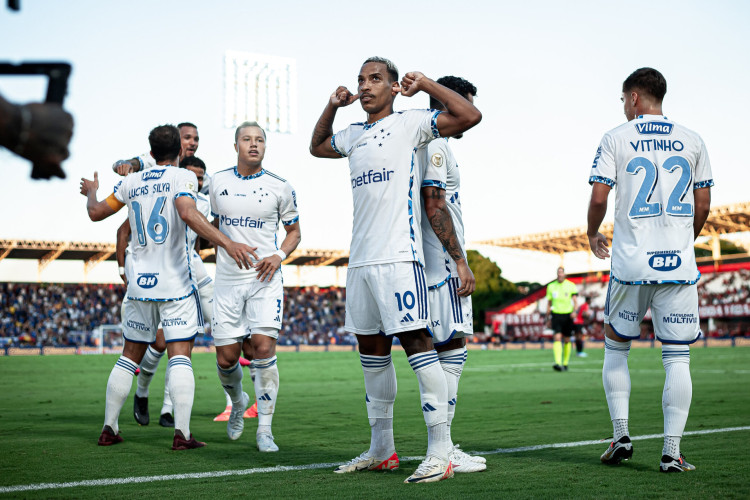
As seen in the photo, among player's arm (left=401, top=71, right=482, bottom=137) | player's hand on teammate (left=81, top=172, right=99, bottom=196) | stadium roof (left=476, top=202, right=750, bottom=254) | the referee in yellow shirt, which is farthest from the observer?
stadium roof (left=476, top=202, right=750, bottom=254)

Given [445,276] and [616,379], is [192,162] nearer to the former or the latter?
[445,276]

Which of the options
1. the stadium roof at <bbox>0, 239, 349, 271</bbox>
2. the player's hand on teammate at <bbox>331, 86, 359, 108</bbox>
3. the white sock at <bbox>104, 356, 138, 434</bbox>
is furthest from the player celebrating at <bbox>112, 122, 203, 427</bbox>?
the stadium roof at <bbox>0, 239, 349, 271</bbox>

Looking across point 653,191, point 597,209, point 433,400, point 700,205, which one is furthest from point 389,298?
point 700,205

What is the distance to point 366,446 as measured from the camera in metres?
5.93

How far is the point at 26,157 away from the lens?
6.11 ft

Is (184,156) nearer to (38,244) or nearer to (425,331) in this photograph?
(425,331)

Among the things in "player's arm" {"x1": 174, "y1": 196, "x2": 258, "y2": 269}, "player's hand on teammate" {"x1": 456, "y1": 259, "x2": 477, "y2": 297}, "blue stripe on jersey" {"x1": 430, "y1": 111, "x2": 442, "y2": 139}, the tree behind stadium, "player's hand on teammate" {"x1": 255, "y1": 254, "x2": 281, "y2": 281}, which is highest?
the tree behind stadium

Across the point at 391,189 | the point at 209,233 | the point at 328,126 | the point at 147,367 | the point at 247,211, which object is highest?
the point at 328,126

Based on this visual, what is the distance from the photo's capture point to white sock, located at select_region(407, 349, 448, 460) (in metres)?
4.46

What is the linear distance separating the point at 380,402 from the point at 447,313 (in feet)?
2.25

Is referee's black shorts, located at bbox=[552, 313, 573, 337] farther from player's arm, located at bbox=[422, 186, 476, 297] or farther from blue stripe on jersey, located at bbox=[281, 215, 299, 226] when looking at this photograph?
player's arm, located at bbox=[422, 186, 476, 297]

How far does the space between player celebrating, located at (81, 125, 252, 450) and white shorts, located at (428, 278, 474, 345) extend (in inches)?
79.2

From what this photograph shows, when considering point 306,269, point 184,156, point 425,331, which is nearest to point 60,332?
point 306,269

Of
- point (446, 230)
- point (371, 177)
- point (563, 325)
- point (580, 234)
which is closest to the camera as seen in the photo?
point (371, 177)
